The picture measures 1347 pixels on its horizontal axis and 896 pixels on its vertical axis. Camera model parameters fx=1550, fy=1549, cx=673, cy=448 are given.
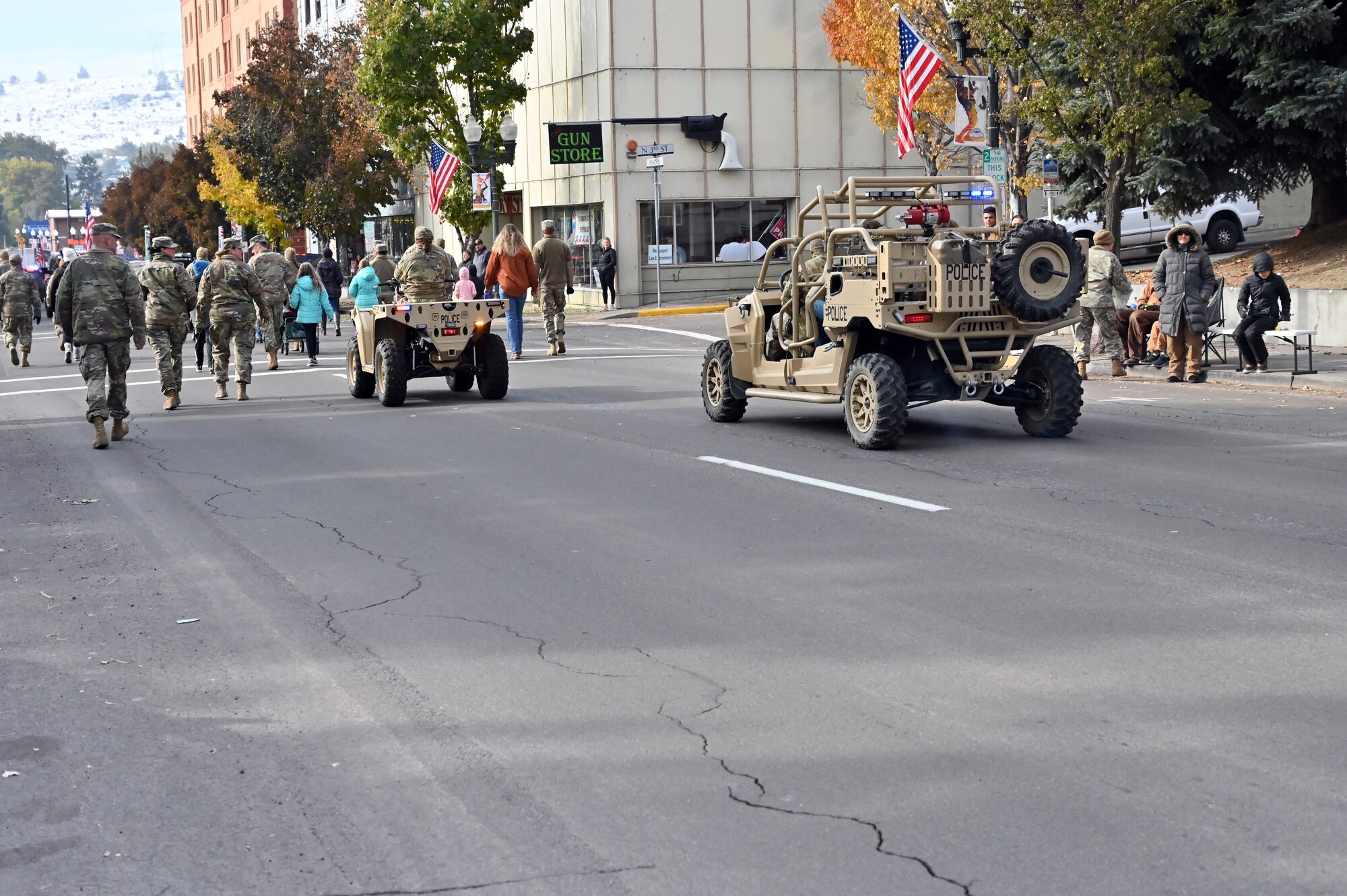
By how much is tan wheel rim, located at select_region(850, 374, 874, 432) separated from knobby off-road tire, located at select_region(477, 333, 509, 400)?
5.97m

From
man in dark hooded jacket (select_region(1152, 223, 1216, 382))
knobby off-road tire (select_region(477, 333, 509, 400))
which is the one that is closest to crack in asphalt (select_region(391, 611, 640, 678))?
knobby off-road tire (select_region(477, 333, 509, 400))

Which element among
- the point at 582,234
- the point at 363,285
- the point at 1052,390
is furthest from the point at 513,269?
the point at 582,234

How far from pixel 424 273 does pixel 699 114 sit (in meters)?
22.9

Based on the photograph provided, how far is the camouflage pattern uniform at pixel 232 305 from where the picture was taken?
61.1 ft

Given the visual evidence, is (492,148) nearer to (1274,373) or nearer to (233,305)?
(233,305)

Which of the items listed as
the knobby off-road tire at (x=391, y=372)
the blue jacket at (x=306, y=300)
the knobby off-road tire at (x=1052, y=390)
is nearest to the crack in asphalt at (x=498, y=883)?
the knobby off-road tire at (x=1052, y=390)

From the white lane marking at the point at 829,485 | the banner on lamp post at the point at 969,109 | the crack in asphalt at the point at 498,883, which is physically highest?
the banner on lamp post at the point at 969,109

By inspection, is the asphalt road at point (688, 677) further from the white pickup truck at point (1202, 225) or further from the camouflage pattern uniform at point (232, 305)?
the white pickup truck at point (1202, 225)

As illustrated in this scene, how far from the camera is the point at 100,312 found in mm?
13977

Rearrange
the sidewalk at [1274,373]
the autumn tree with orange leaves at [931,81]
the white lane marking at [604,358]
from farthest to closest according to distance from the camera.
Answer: the autumn tree with orange leaves at [931,81] < the white lane marking at [604,358] < the sidewalk at [1274,373]

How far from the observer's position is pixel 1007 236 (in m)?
12.4

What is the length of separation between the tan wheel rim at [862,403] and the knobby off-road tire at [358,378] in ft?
24.3

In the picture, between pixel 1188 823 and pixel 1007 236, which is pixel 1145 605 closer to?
pixel 1188 823

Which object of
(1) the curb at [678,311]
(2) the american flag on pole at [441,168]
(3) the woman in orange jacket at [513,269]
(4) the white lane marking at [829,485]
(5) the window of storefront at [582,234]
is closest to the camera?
(4) the white lane marking at [829,485]
